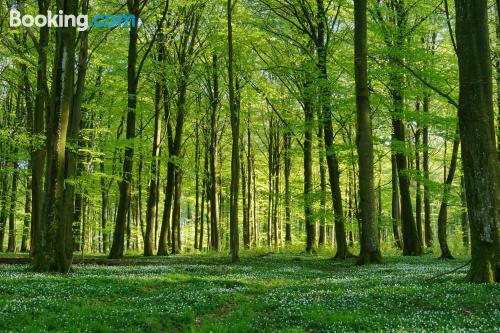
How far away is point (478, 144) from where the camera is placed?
12.8 metres

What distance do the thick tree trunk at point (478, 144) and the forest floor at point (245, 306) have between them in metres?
1.18

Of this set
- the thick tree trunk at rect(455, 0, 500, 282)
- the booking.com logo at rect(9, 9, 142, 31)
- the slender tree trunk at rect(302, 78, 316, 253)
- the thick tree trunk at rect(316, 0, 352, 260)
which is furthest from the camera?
the slender tree trunk at rect(302, 78, 316, 253)

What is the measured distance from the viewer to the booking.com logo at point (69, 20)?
58.0 feet

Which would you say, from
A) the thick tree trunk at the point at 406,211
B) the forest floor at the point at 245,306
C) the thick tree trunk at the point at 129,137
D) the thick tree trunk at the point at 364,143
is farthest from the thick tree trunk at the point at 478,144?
the thick tree trunk at the point at 129,137

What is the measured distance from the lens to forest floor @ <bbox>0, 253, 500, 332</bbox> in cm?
845

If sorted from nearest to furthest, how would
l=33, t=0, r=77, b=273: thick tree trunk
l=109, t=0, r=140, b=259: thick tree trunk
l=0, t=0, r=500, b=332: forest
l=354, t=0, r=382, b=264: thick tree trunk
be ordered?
1. l=0, t=0, r=500, b=332: forest
2. l=33, t=0, r=77, b=273: thick tree trunk
3. l=354, t=0, r=382, b=264: thick tree trunk
4. l=109, t=0, r=140, b=259: thick tree trunk

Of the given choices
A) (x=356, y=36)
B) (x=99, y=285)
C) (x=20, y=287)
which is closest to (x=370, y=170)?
(x=356, y=36)

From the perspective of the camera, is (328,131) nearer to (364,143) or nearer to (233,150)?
(364,143)

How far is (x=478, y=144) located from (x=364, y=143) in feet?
30.2

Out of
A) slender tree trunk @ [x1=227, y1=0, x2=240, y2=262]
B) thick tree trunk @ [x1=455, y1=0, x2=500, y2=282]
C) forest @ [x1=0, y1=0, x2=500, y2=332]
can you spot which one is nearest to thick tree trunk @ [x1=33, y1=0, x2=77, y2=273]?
forest @ [x1=0, y1=0, x2=500, y2=332]

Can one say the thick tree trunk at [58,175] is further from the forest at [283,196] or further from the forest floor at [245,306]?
the forest floor at [245,306]

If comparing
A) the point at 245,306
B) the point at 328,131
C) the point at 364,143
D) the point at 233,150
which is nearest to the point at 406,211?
the point at 328,131

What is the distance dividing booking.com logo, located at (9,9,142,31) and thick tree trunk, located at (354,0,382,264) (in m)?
13.3

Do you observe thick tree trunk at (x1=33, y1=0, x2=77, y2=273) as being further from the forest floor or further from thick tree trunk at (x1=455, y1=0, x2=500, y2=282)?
thick tree trunk at (x1=455, y1=0, x2=500, y2=282)
